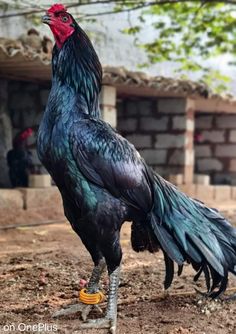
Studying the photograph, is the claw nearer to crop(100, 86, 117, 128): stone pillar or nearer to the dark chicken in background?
the dark chicken in background

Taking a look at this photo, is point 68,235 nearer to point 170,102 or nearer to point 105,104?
point 105,104

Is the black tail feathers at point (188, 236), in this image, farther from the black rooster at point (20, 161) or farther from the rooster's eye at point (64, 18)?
the black rooster at point (20, 161)

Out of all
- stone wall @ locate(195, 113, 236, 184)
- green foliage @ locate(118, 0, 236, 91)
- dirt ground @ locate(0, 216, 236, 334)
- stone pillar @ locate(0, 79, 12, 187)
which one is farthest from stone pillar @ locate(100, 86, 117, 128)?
stone wall @ locate(195, 113, 236, 184)

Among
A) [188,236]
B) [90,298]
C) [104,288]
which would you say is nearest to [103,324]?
[90,298]

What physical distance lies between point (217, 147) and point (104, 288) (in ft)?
27.9

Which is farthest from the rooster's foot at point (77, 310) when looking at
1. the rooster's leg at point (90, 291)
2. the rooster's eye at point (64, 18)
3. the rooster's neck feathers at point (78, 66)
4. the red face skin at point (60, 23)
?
the rooster's eye at point (64, 18)

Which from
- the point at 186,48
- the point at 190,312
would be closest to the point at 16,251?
the point at 190,312

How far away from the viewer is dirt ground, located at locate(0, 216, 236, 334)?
2973 millimetres

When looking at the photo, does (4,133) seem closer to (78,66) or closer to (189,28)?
(189,28)

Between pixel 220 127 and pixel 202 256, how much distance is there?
9.17 m

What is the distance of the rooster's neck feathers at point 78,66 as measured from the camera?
2.90 metres

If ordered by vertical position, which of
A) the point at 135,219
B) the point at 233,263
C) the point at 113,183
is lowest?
the point at 233,263

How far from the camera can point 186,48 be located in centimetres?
998

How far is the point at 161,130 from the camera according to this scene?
9.79 m
